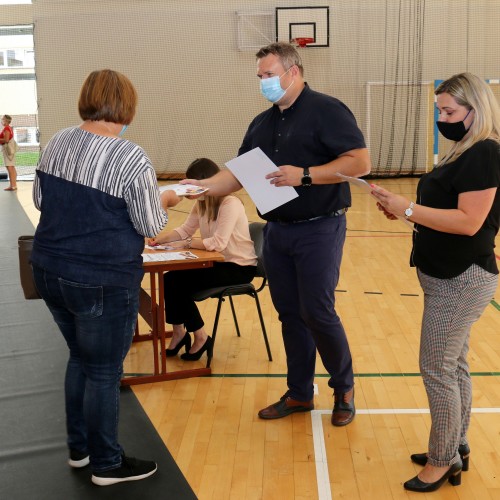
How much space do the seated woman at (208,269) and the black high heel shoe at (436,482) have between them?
159 cm

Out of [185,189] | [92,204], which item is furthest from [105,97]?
[185,189]

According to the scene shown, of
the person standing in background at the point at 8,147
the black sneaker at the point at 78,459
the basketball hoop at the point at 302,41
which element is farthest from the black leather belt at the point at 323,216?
the person standing in background at the point at 8,147

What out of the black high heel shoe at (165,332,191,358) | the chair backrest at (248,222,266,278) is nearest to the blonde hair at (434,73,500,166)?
the chair backrest at (248,222,266,278)

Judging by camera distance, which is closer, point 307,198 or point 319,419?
point 307,198

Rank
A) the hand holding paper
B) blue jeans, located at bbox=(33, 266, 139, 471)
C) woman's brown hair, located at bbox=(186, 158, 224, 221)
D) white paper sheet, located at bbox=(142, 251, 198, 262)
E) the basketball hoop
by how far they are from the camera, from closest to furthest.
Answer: blue jeans, located at bbox=(33, 266, 139, 471) → the hand holding paper → white paper sheet, located at bbox=(142, 251, 198, 262) → woman's brown hair, located at bbox=(186, 158, 224, 221) → the basketball hoop

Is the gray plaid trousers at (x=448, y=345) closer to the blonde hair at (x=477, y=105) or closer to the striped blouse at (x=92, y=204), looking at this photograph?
the blonde hair at (x=477, y=105)

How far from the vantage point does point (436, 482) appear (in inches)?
103

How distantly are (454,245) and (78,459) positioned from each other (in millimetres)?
1647

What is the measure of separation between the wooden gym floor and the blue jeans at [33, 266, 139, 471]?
0.41 metres

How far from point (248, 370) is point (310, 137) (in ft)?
4.97

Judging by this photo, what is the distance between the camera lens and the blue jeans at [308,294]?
3.03m

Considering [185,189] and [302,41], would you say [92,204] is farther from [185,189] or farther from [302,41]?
[302,41]

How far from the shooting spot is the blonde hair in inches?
89.7

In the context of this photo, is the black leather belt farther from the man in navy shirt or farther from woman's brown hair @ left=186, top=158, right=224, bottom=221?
woman's brown hair @ left=186, top=158, right=224, bottom=221
